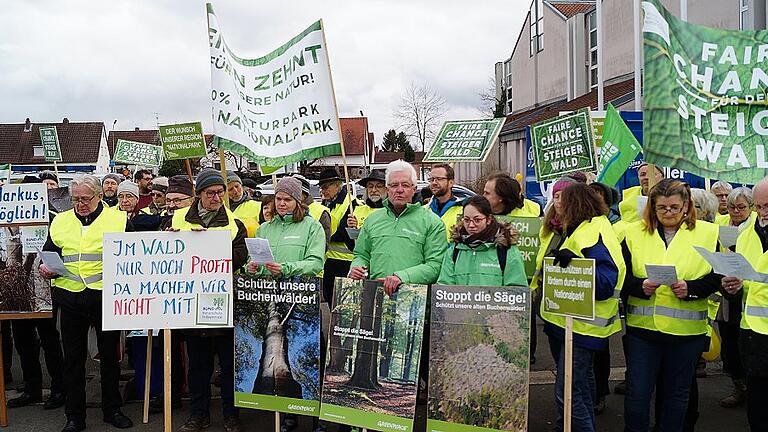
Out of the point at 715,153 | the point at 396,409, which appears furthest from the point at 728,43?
the point at 396,409

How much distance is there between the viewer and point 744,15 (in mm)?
16766

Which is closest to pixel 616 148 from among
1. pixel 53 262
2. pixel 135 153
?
pixel 53 262

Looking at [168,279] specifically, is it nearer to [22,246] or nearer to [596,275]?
[22,246]

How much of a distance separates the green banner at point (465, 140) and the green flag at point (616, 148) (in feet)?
5.09

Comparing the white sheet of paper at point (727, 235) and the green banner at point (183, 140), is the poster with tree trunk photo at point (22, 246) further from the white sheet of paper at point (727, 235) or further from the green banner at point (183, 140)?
the green banner at point (183, 140)

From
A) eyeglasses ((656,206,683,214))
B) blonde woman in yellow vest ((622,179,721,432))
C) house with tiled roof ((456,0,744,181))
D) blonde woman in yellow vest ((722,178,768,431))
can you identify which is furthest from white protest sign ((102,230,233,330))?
house with tiled roof ((456,0,744,181))

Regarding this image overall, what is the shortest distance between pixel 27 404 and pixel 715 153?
633cm

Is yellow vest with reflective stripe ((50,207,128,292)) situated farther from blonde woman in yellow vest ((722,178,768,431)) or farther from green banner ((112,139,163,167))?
green banner ((112,139,163,167))

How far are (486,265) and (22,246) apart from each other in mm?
4119

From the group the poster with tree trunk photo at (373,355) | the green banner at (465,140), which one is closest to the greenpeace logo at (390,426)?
the poster with tree trunk photo at (373,355)

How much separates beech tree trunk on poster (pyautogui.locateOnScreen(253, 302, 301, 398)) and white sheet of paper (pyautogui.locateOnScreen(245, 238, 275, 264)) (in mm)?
338

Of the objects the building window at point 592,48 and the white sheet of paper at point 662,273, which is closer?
the white sheet of paper at point 662,273

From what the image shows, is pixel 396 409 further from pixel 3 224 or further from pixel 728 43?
pixel 3 224

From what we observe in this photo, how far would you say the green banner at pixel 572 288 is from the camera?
4180 millimetres
